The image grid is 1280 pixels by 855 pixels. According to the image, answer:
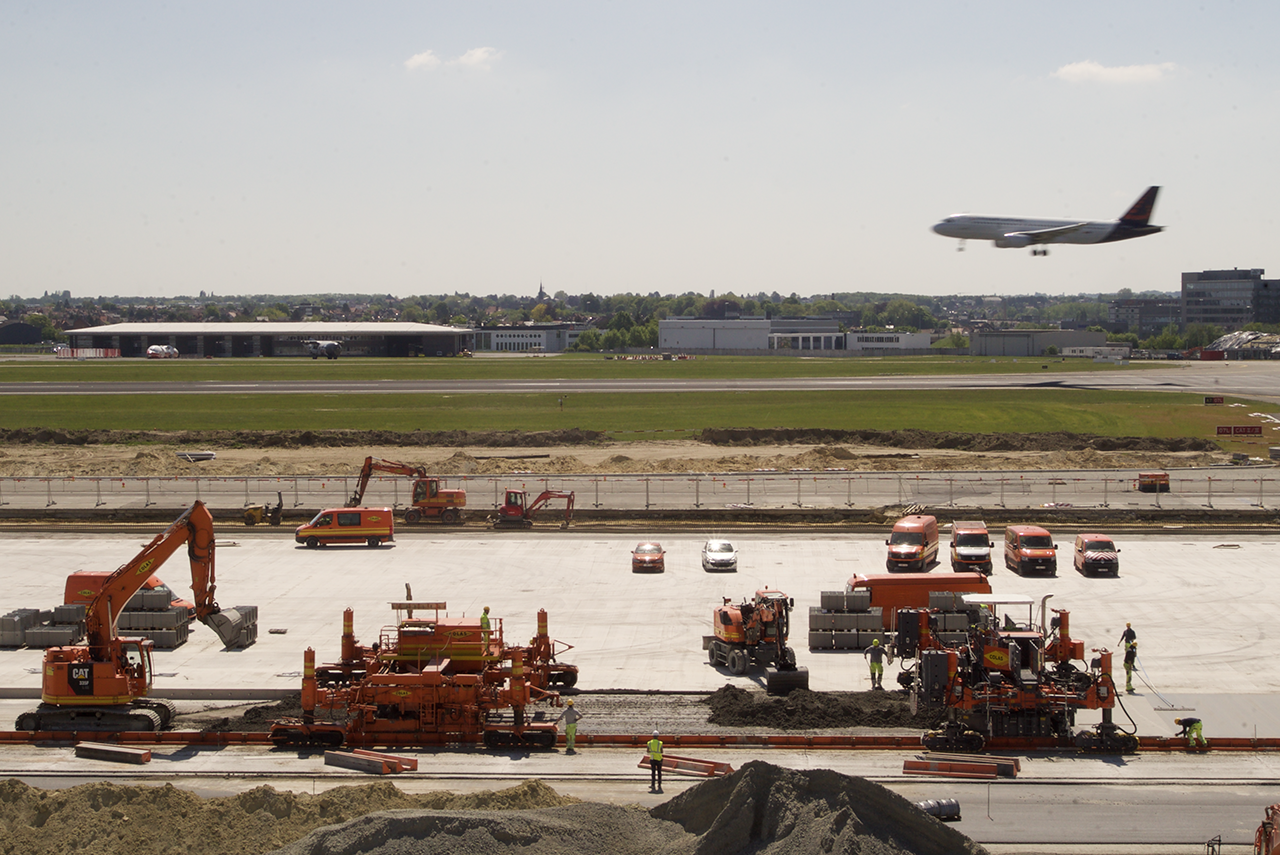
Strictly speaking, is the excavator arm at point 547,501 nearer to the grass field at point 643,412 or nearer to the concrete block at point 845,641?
the concrete block at point 845,641

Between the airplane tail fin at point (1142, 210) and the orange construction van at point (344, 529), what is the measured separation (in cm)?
11849

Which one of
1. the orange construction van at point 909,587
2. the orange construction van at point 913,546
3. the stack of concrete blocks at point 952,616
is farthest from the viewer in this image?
the orange construction van at point 913,546

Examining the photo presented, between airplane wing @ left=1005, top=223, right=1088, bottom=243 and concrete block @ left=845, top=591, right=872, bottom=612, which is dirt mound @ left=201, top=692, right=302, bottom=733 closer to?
concrete block @ left=845, top=591, right=872, bottom=612

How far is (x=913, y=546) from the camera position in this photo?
45.5 meters

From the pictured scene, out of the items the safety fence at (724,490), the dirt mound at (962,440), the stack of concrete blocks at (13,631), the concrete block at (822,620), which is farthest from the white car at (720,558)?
the dirt mound at (962,440)

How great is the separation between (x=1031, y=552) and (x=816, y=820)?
95.9 feet

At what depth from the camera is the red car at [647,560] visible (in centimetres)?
4556

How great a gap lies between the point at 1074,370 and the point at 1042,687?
147633 millimetres

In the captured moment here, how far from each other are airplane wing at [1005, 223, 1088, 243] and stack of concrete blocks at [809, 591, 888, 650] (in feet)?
370

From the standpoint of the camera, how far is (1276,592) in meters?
41.6

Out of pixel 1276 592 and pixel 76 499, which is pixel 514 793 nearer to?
pixel 1276 592

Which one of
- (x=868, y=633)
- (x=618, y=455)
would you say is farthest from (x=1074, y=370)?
(x=868, y=633)

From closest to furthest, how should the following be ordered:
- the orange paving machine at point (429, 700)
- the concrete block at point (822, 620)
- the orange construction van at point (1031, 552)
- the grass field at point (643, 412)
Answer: the orange paving machine at point (429, 700) → the concrete block at point (822, 620) → the orange construction van at point (1031, 552) → the grass field at point (643, 412)

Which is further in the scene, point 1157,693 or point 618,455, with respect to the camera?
point 618,455
